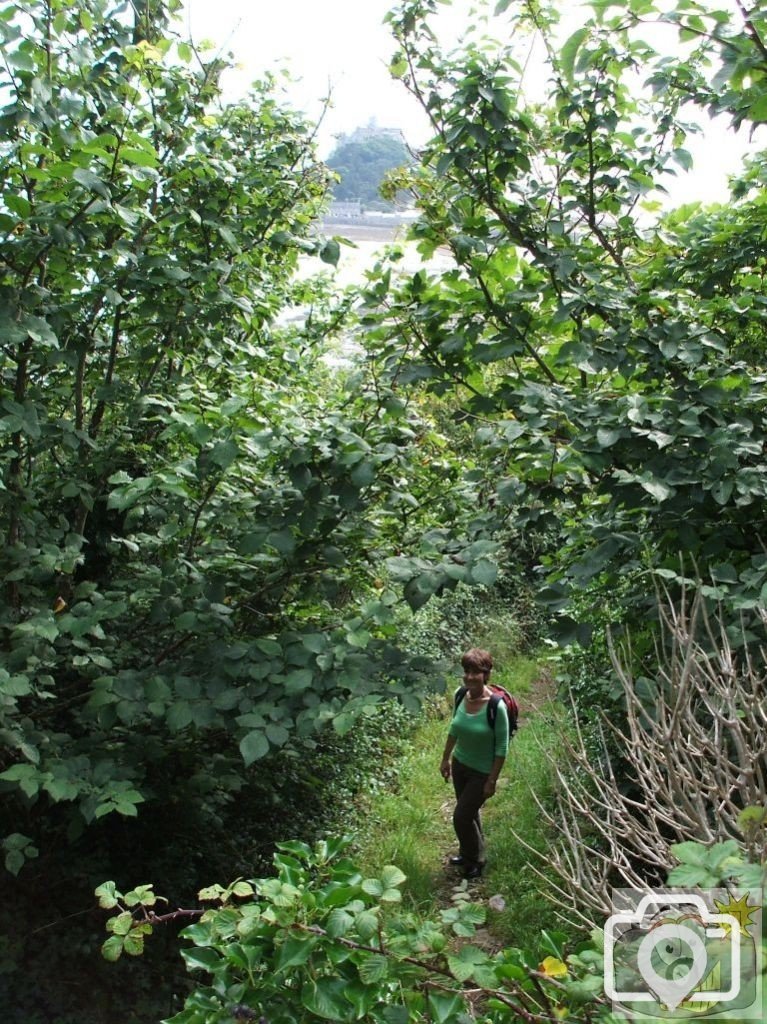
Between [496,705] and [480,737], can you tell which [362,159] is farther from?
[480,737]

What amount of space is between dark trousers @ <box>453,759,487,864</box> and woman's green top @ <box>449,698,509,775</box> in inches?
2.7

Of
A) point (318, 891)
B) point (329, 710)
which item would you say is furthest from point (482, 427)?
point (318, 891)

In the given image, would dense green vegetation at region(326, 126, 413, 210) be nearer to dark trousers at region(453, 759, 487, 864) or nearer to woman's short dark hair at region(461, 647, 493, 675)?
woman's short dark hair at region(461, 647, 493, 675)

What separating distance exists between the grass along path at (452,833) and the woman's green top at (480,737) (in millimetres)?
236

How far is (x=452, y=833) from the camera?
6.47m

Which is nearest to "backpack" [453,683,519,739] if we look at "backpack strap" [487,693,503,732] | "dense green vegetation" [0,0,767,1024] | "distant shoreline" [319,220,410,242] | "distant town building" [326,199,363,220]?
"backpack strap" [487,693,503,732]

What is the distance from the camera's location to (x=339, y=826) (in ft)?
20.5

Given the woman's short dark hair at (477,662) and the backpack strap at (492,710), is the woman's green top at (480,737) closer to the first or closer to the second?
the backpack strap at (492,710)

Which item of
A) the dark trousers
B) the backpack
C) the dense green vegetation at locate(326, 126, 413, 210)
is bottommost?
the dark trousers

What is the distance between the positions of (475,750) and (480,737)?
10cm

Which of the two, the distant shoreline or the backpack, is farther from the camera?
the distant shoreline

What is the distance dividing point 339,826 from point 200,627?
121 inches

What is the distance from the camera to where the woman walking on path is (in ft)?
17.6

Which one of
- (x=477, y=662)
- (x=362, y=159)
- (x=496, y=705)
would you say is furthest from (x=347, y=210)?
(x=496, y=705)
